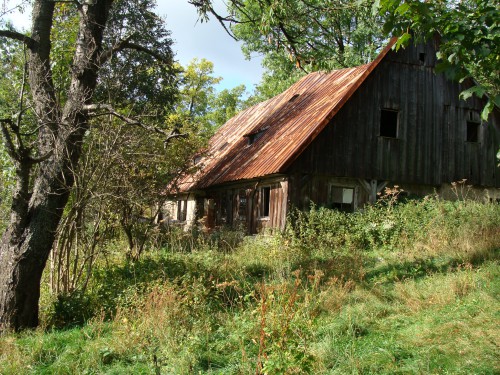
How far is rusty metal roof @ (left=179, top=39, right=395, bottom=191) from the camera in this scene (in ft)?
49.6

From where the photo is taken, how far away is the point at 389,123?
57.2ft

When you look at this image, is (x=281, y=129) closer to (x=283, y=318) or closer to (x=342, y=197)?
(x=342, y=197)

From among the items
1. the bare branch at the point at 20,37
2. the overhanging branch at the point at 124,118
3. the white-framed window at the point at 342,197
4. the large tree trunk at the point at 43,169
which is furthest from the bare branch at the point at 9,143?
the white-framed window at the point at 342,197

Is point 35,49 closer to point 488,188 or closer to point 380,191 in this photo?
point 380,191

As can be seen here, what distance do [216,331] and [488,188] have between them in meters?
15.0

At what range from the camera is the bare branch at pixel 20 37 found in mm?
7789

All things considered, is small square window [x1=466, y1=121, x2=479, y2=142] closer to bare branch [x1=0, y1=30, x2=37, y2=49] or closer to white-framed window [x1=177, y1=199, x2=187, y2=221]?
white-framed window [x1=177, y1=199, x2=187, y2=221]

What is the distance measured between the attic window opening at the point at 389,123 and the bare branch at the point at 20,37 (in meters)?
12.2

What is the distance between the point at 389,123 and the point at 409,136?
0.86 meters

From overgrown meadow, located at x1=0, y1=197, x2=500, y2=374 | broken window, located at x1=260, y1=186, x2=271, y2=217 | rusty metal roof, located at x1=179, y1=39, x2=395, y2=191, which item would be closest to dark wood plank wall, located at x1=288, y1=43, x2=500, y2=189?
rusty metal roof, located at x1=179, y1=39, x2=395, y2=191

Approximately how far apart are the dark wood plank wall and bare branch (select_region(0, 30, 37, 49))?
29.2 feet

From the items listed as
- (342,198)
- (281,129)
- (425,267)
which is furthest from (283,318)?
(281,129)

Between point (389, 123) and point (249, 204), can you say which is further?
point (389, 123)

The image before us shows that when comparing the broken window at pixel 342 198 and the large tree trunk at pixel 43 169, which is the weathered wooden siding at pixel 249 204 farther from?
the large tree trunk at pixel 43 169
